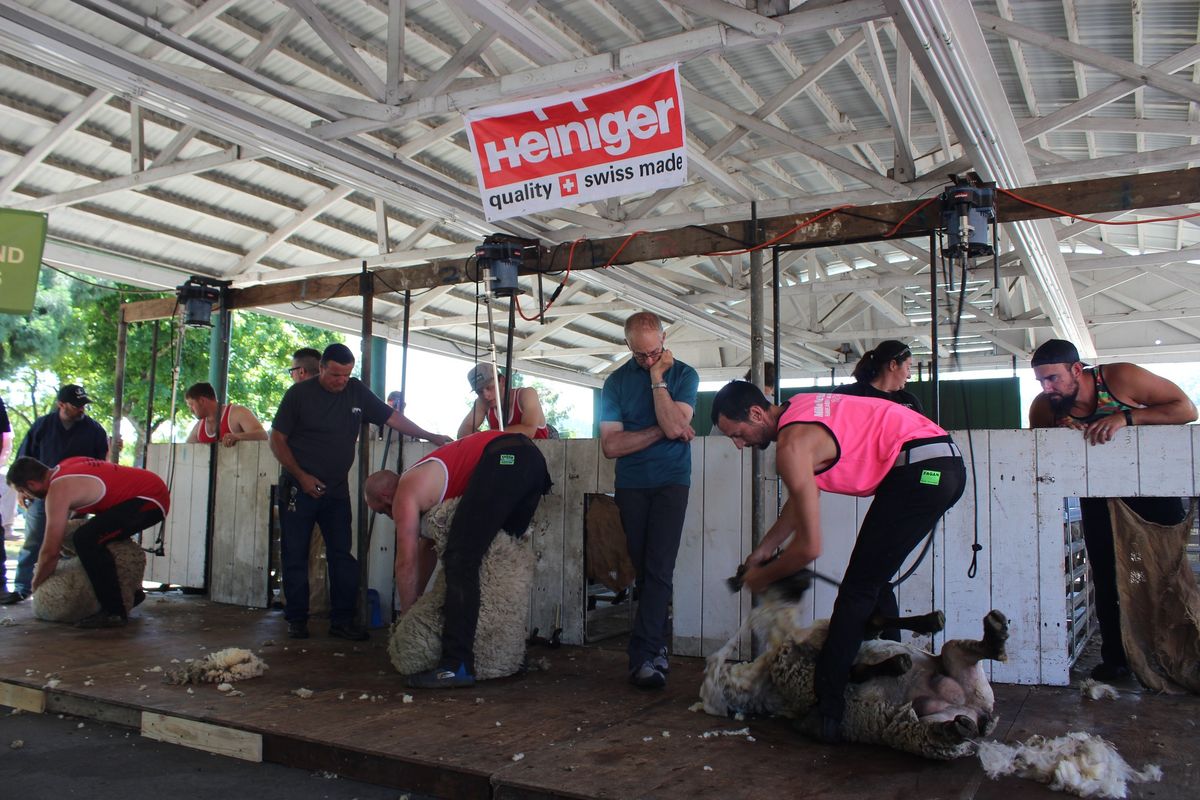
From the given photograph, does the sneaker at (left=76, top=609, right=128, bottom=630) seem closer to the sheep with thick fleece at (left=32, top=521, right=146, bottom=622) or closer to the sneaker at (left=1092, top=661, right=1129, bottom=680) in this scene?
the sheep with thick fleece at (left=32, top=521, right=146, bottom=622)

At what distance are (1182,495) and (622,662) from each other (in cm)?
298

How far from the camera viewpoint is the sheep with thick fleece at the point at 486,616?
174 inches

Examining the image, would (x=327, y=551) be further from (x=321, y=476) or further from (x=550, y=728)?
(x=550, y=728)

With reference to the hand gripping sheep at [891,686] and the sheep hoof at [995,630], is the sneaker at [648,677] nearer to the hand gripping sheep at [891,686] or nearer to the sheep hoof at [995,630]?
the hand gripping sheep at [891,686]

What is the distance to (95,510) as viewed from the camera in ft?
20.5

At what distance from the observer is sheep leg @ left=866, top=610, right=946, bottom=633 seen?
3266mm

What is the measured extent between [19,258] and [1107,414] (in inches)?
311

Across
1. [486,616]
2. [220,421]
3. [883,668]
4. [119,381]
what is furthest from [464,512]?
[119,381]

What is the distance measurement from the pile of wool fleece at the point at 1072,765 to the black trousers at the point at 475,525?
2389mm

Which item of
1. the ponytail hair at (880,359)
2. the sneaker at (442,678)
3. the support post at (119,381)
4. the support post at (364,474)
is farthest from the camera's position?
the support post at (119,381)

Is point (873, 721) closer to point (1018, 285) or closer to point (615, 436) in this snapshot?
point (615, 436)

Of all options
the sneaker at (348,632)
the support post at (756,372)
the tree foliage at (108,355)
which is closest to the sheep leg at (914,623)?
the support post at (756,372)

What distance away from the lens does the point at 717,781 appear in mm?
2922

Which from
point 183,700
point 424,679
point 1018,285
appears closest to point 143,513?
point 183,700
